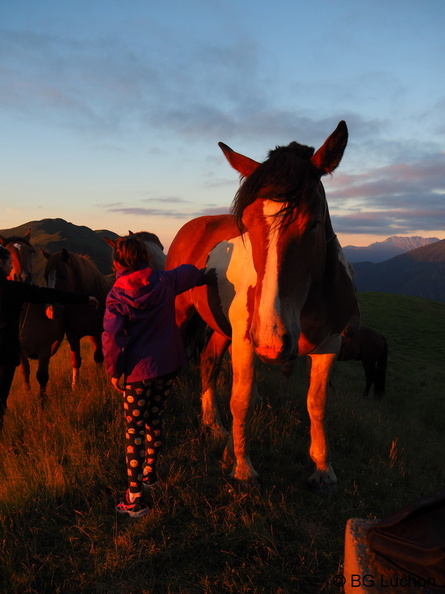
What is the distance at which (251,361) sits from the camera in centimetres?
327

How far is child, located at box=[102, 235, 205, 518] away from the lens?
2.89 metres

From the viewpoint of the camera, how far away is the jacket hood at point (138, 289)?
2965mm

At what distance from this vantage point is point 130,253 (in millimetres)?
2982

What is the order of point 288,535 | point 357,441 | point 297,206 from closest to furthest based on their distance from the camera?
point 297,206, point 288,535, point 357,441

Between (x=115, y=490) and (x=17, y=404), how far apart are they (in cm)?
352

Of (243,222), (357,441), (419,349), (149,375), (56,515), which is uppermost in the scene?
(243,222)

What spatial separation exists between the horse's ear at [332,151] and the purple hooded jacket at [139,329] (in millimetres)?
1527

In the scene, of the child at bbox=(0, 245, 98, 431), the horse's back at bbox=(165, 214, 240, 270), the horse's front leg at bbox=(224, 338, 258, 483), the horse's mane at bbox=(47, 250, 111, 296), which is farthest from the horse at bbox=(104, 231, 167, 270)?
the horse's front leg at bbox=(224, 338, 258, 483)

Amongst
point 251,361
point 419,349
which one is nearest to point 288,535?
point 251,361

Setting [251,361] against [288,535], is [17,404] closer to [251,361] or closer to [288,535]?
[251,361]

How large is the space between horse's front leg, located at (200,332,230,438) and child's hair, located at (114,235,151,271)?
2.03 m

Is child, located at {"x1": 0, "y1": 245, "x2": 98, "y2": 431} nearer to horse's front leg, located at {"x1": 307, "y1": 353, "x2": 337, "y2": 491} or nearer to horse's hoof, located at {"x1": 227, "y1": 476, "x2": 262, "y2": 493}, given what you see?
horse's hoof, located at {"x1": 227, "y1": 476, "x2": 262, "y2": 493}

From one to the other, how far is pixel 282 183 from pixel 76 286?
15.7 ft

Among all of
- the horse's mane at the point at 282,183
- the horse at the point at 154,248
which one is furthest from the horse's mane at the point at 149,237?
the horse's mane at the point at 282,183
